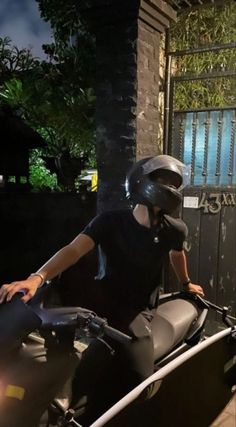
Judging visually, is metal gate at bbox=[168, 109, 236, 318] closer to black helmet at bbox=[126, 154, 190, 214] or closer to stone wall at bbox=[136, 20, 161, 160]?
stone wall at bbox=[136, 20, 161, 160]

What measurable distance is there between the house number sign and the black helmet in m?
2.12

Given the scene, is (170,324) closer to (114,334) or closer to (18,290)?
(114,334)

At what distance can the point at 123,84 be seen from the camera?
13.3ft

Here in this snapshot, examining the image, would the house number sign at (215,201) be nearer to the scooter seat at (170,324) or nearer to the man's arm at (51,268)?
the scooter seat at (170,324)

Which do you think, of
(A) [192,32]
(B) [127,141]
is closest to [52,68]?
(A) [192,32]

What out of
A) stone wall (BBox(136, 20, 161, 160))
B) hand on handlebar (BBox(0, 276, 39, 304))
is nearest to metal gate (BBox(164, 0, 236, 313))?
stone wall (BBox(136, 20, 161, 160))

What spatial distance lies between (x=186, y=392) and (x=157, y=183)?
1053mm

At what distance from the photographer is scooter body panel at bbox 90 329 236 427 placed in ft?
5.79

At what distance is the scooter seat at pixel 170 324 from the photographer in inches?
90.5

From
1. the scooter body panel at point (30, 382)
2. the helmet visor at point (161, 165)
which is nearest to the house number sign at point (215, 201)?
the helmet visor at point (161, 165)

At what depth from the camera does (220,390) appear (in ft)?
8.25

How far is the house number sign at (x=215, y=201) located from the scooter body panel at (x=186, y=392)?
202 cm

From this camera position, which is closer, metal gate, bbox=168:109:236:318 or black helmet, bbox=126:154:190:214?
black helmet, bbox=126:154:190:214

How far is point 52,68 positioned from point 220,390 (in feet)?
21.5
